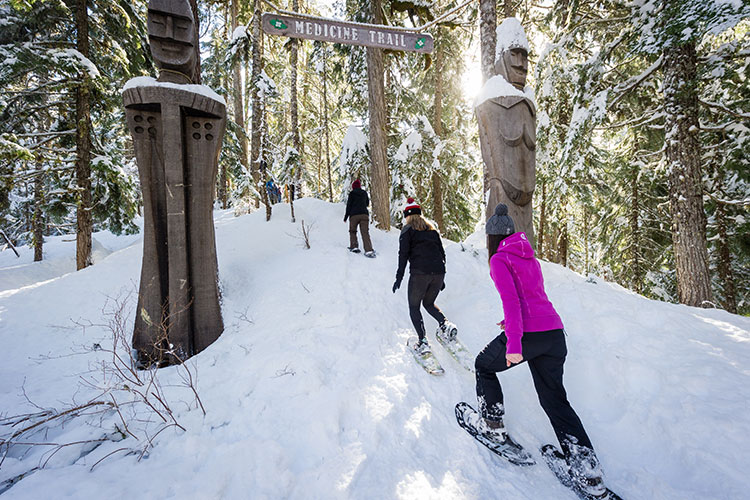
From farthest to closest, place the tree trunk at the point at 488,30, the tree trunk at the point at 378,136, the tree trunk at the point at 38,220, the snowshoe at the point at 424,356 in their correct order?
the tree trunk at the point at 38,220 → the tree trunk at the point at 378,136 → the tree trunk at the point at 488,30 → the snowshoe at the point at 424,356

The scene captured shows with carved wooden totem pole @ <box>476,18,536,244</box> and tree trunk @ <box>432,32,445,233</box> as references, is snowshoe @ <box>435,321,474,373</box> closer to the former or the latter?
carved wooden totem pole @ <box>476,18,536,244</box>

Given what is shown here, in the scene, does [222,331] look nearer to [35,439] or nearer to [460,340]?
[35,439]

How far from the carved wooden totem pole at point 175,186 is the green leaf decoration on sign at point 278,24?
1.23 m

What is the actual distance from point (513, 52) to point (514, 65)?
196 millimetres

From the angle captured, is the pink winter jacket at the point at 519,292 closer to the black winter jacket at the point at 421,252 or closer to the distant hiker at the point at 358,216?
the black winter jacket at the point at 421,252

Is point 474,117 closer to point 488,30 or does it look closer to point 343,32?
point 488,30

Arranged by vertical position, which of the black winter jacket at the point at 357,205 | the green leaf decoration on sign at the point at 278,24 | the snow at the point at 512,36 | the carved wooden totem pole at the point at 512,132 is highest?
the green leaf decoration on sign at the point at 278,24

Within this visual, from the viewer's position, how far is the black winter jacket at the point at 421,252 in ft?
13.1

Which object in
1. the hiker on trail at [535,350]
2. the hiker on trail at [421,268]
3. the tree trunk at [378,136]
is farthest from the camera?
the tree trunk at [378,136]

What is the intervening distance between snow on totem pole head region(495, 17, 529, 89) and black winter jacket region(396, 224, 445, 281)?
301 centimetres

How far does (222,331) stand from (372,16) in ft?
29.2

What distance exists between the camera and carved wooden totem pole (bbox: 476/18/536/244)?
475cm

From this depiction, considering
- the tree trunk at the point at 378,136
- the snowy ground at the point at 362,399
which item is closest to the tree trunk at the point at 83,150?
the snowy ground at the point at 362,399

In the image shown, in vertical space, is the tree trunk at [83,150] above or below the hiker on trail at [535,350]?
above
